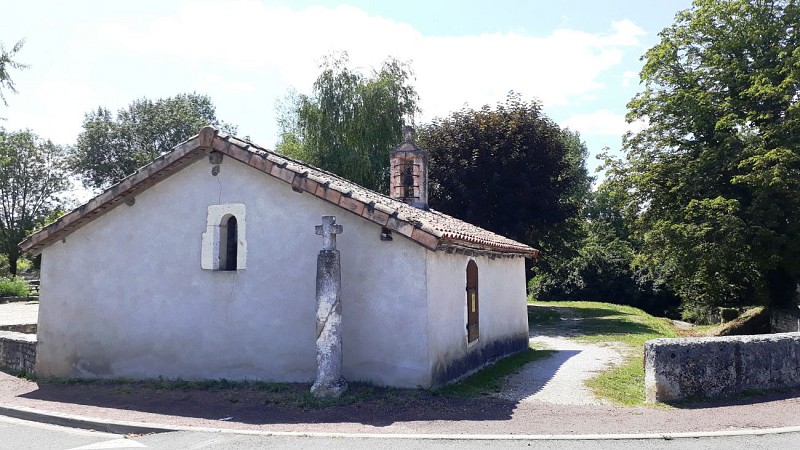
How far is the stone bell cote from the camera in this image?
15977mm

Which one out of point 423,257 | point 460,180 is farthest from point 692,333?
point 423,257

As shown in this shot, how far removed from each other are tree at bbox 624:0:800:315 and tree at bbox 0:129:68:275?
1590 inches

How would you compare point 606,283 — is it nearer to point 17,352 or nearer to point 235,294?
point 235,294

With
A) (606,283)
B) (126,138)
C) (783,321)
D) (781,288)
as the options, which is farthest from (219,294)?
(126,138)

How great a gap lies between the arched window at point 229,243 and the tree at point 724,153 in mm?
15270

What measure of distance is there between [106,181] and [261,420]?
4098cm

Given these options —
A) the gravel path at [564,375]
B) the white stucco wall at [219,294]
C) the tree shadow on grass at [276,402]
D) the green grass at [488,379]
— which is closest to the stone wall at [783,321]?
the gravel path at [564,375]

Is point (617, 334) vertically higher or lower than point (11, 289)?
lower

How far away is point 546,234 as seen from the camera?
2998 cm

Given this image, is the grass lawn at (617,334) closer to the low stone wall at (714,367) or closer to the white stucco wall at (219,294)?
the low stone wall at (714,367)

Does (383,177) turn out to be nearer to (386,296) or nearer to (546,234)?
(546,234)

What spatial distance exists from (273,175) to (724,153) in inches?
661

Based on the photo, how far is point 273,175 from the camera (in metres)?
10.3

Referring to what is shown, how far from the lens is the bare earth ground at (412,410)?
7.64m
